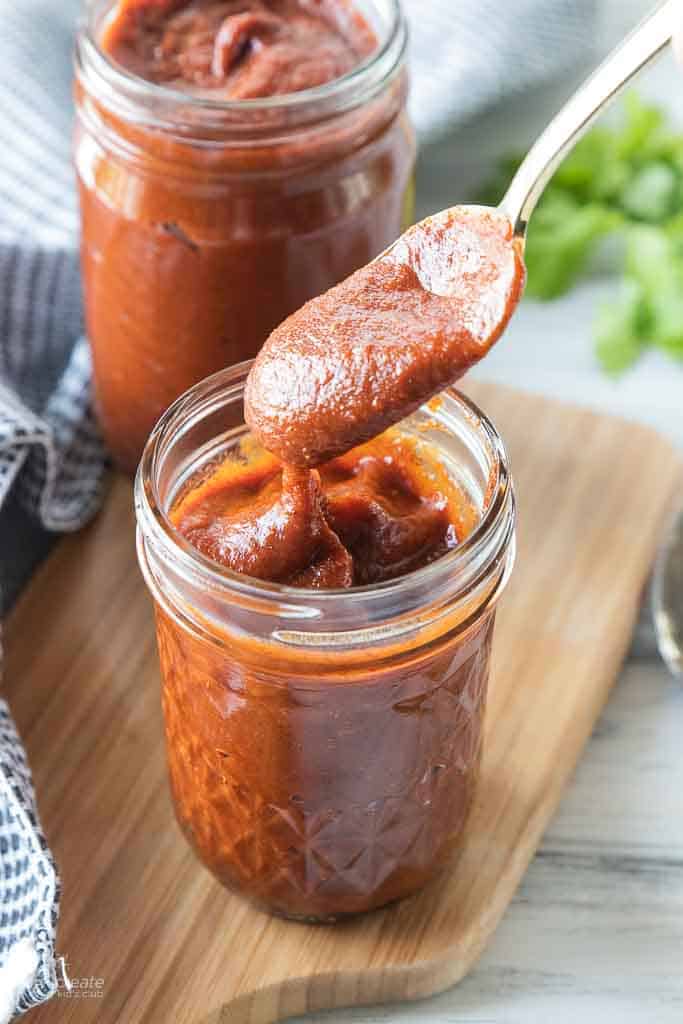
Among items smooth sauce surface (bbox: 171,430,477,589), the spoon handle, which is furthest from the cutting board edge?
the spoon handle

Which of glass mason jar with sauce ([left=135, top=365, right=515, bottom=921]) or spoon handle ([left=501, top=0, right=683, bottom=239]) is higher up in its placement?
spoon handle ([left=501, top=0, right=683, bottom=239])

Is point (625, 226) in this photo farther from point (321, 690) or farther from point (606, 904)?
point (321, 690)

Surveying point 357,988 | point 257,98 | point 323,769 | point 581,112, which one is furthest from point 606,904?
point 257,98

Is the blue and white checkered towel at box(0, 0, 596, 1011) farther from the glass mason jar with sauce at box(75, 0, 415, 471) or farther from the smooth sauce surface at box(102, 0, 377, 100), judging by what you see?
the smooth sauce surface at box(102, 0, 377, 100)

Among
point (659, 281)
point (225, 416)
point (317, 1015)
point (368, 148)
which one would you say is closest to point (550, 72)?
point (659, 281)

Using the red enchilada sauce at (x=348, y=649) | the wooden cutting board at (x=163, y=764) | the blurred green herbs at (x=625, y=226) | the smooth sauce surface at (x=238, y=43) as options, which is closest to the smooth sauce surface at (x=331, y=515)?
the red enchilada sauce at (x=348, y=649)

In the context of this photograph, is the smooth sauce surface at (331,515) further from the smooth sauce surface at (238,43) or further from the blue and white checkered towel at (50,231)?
the smooth sauce surface at (238,43)
